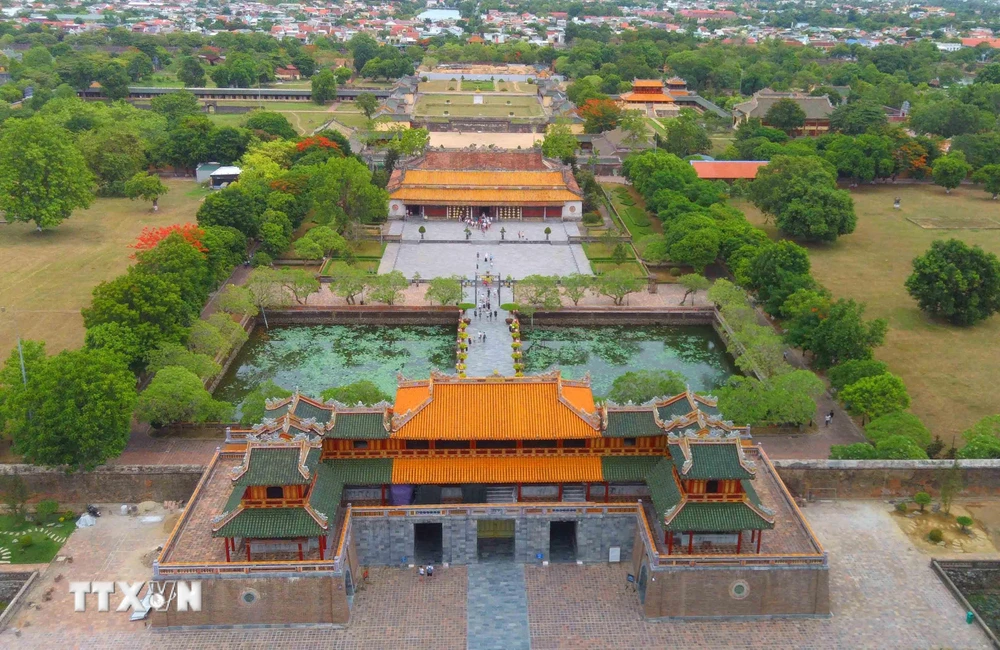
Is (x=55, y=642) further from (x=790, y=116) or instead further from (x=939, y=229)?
(x=790, y=116)

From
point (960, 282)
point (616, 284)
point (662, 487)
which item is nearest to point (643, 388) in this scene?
point (662, 487)

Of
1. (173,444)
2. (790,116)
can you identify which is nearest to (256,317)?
(173,444)

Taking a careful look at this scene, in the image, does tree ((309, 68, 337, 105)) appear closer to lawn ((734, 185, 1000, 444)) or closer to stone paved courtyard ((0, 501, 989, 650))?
lawn ((734, 185, 1000, 444))

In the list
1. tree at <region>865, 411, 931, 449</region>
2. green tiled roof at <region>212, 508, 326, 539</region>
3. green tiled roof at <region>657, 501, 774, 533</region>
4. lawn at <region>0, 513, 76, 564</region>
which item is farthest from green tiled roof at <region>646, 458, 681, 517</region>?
lawn at <region>0, 513, 76, 564</region>

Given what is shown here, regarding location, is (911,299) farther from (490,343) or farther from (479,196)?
(479,196)

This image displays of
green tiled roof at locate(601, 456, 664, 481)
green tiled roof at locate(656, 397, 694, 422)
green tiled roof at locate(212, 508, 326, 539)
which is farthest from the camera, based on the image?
green tiled roof at locate(656, 397, 694, 422)
